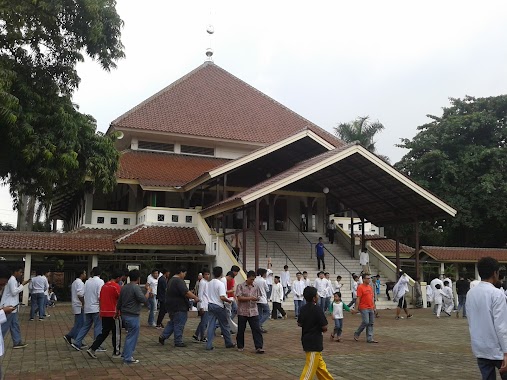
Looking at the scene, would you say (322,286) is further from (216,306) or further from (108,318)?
(108,318)

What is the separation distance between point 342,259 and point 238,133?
8916mm

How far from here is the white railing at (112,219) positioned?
77.0 feet

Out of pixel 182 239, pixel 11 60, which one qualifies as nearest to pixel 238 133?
pixel 182 239

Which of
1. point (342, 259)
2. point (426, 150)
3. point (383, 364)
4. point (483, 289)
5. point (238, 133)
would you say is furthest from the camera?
point (426, 150)

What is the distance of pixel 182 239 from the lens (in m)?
21.8

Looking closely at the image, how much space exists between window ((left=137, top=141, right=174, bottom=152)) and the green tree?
54.6ft

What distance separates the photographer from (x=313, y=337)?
6488 mm

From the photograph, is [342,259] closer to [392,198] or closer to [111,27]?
[392,198]

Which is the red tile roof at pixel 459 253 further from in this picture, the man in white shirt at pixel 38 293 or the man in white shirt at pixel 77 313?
the man in white shirt at pixel 77 313

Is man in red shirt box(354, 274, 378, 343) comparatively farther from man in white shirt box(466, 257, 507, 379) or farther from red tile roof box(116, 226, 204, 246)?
red tile roof box(116, 226, 204, 246)

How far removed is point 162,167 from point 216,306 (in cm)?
1560

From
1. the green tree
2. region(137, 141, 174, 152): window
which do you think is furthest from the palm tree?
region(137, 141, 174, 152): window

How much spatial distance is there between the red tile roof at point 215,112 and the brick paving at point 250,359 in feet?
46.1

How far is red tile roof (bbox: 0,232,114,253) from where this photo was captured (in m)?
18.2
